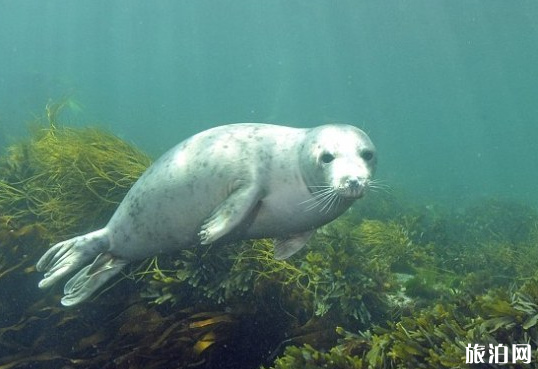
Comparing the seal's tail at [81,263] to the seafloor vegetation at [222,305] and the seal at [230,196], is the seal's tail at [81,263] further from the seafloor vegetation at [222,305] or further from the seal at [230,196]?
the seafloor vegetation at [222,305]

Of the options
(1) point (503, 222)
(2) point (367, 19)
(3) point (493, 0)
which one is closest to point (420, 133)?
(2) point (367, 19)

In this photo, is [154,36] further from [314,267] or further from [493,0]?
[314,267]

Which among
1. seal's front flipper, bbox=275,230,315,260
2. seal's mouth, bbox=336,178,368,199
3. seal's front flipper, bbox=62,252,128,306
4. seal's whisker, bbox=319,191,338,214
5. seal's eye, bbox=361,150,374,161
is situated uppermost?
seal's eye, bbox=361,150,374,161

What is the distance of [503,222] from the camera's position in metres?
10.4

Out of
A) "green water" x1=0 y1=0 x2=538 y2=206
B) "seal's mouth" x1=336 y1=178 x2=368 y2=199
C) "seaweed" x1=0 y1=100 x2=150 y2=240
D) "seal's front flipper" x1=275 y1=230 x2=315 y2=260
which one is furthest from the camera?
"green water" x1=0 y1=0 x2=538 y2=206

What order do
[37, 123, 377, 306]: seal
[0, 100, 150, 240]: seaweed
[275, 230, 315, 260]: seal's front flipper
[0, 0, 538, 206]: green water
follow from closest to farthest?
[37, 123, 377, 306]: seal → [275, 230, 315, 260]: seal's front flipper → [0, 100, 150, 240]: seaweed → [0, 0, 538, 206]: green water

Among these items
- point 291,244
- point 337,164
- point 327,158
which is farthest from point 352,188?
point 291,244

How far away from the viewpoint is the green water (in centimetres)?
2828

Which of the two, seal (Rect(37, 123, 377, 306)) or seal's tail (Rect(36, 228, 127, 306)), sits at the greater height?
seal (Rect(37, 123, 377, 306))

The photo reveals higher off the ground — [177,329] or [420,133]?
[177,329]

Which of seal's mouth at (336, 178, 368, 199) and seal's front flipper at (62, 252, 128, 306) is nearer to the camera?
seal's mouth at (336, 178, 368, 199)

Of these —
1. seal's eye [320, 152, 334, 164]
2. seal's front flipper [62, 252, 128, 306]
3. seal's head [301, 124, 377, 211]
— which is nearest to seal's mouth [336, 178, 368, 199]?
seal's head [301, 124, 377, 211]

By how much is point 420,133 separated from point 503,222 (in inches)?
5915

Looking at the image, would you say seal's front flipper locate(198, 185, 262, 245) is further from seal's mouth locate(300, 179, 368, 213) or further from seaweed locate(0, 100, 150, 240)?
seaweed locate(0, 100, 150, 240)
